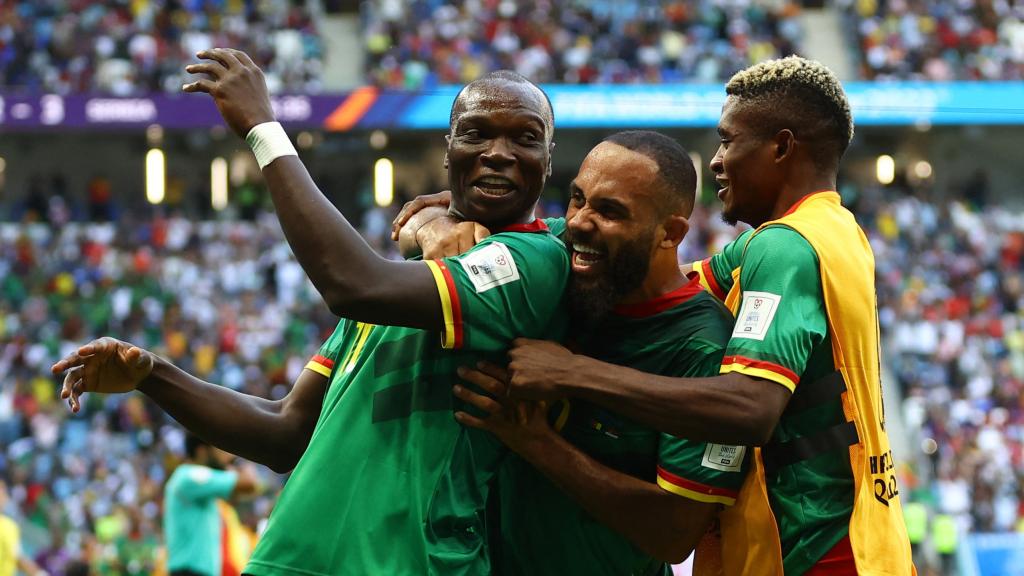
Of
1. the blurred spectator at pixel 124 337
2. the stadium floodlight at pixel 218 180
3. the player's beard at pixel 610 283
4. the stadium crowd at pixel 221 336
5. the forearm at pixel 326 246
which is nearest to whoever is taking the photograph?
the forearm at pixel 326 246

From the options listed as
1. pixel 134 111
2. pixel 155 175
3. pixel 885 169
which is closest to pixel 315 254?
pixel 134 111

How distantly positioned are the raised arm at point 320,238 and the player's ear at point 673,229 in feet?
2.68

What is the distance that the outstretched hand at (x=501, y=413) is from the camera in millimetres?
3672

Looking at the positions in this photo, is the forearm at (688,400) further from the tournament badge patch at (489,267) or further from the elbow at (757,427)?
the tournament badge patch at (489,267)

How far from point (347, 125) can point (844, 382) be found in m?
22.7

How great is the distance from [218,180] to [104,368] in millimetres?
24643

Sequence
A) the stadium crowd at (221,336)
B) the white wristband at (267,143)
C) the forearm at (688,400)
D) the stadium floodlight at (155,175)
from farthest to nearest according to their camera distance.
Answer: the stadium floodlight at (155,175) < the stadium crowd at (221,336) < the forearm at (688,400) < the white wristband at (267,143)

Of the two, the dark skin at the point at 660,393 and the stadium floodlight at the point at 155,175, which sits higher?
the stadium floodlight at the point at 155,175

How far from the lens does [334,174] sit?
92.5ft

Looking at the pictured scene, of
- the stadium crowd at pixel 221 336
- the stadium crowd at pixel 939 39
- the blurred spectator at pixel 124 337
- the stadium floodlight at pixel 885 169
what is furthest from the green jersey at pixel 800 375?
the stadium floodlight at pixel 885 169

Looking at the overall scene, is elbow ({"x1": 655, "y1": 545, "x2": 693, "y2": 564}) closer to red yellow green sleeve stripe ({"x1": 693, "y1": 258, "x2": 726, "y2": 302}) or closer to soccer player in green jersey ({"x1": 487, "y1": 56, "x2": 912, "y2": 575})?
soccer player in green jersey ({"x1": 487, "y1": 56, "x2": 912, "y2": 575})

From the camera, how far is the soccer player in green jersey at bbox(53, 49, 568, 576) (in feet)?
11.2

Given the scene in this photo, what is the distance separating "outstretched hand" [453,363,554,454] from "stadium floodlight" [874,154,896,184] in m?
26.7

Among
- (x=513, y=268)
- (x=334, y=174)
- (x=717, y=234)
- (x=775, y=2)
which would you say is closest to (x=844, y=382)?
(x=513, y=268)
